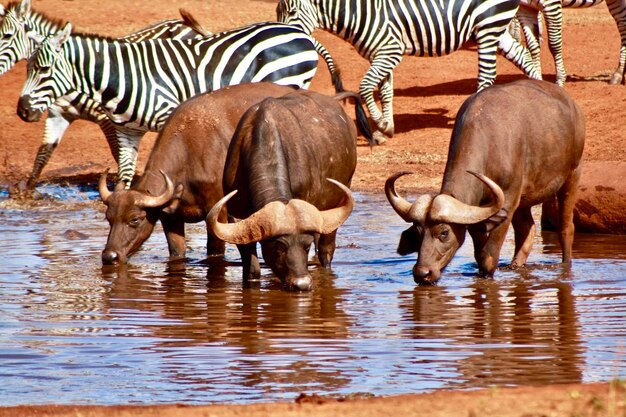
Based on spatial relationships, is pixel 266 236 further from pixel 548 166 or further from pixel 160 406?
pixel 160 406

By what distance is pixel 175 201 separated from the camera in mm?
10336

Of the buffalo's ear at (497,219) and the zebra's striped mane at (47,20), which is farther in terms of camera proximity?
the zebra's striped mane at (47,20)

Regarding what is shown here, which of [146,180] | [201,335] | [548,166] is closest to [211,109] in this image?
[146,180]

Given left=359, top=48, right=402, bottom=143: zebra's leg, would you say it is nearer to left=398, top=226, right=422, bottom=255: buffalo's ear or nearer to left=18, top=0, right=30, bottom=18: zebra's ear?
left=18, top=0, right=30, bottom=18: zebra's ear

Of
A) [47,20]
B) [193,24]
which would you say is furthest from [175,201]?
[193,24]

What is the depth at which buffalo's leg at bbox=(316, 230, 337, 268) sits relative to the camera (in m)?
10.3

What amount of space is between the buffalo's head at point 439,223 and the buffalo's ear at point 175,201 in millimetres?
2128

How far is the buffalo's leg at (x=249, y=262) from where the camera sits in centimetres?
937

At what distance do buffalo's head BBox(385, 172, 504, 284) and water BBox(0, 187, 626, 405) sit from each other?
17 centimetres

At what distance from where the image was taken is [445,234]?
902 cm

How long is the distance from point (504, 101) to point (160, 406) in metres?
5.16

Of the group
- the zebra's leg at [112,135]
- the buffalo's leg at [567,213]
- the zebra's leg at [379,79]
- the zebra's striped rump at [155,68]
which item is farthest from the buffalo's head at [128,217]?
the zebra's leg at [379,79]

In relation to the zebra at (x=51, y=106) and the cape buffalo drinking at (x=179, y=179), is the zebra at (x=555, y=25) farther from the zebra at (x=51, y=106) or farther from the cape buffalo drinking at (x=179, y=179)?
the cape buffalo drinking at (x=179, y=179)

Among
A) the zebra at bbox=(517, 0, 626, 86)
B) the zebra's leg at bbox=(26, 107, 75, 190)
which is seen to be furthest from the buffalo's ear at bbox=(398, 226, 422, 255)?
the zebra at bbox=(517, 0, 626, 86)
